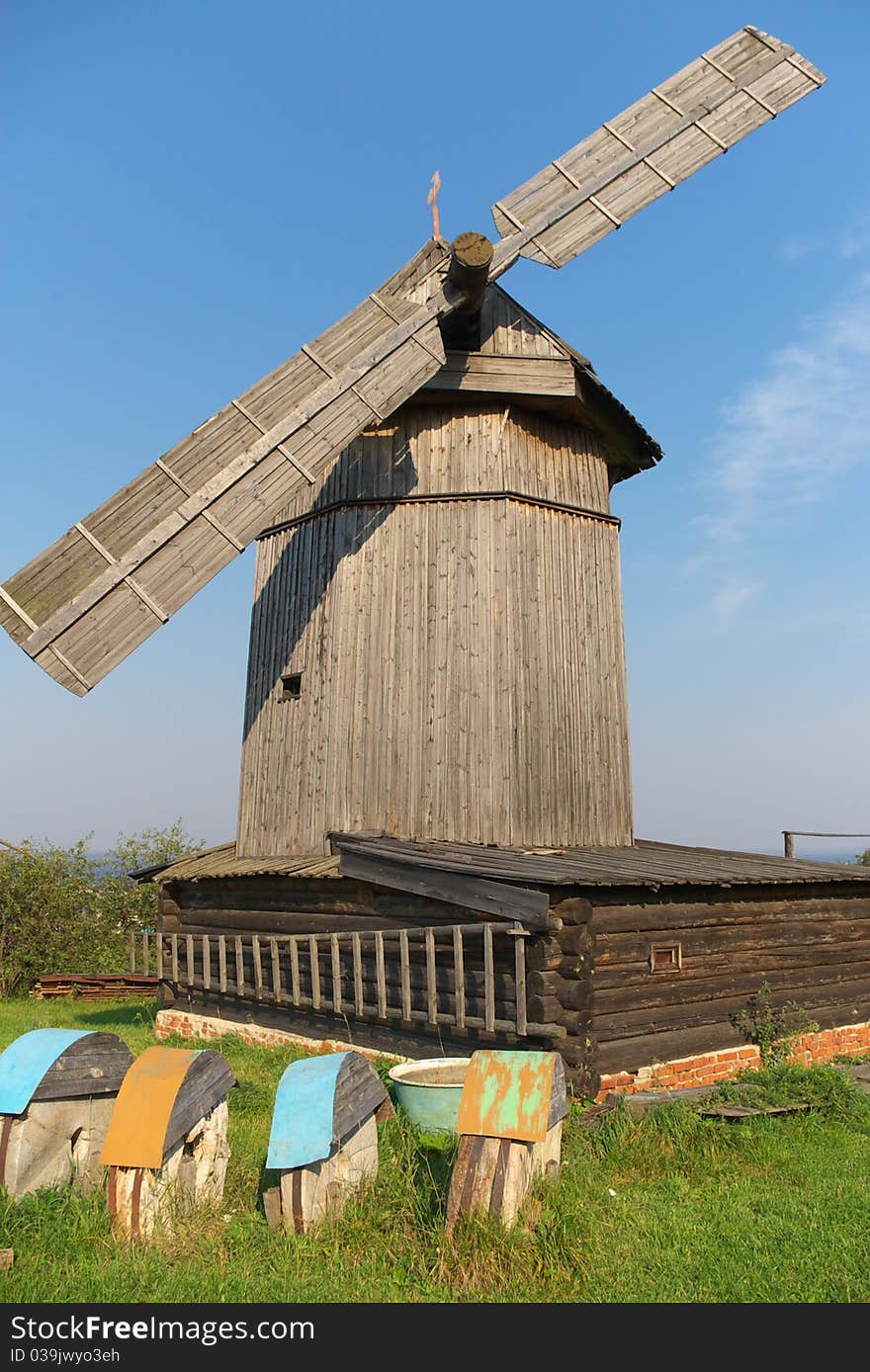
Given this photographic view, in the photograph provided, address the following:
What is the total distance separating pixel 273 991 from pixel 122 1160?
23.7ft

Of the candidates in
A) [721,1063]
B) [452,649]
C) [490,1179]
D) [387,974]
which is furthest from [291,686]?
[490,1179]

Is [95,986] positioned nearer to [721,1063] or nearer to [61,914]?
[61,914]

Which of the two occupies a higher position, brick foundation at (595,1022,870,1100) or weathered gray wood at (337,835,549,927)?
weathered gray wood at (337,835,549,927)

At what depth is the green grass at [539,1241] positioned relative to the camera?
4.86 m

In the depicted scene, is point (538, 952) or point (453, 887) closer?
point (538, 952)

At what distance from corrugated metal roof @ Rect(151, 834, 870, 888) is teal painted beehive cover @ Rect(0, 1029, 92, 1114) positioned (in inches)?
164

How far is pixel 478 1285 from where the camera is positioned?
485 centimetres

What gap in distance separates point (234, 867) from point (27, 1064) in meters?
7.46

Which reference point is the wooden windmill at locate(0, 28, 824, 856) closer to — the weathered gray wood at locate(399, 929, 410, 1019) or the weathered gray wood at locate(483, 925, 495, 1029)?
the weathered gray wood at locate(399, 929, 410, 1019)

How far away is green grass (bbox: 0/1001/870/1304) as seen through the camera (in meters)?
4.86

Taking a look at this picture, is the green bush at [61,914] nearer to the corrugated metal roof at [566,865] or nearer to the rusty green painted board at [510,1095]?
the corrugated metal roof at [566,865]

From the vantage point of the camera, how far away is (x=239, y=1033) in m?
13.4

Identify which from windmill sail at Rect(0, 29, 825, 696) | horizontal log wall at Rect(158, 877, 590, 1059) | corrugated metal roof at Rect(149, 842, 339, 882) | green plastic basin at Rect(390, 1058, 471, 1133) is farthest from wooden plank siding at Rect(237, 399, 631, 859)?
green plastic basin at Rect(390, 1058, 471, 1133)

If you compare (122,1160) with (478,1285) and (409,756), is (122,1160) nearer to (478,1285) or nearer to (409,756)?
(478,1285)
